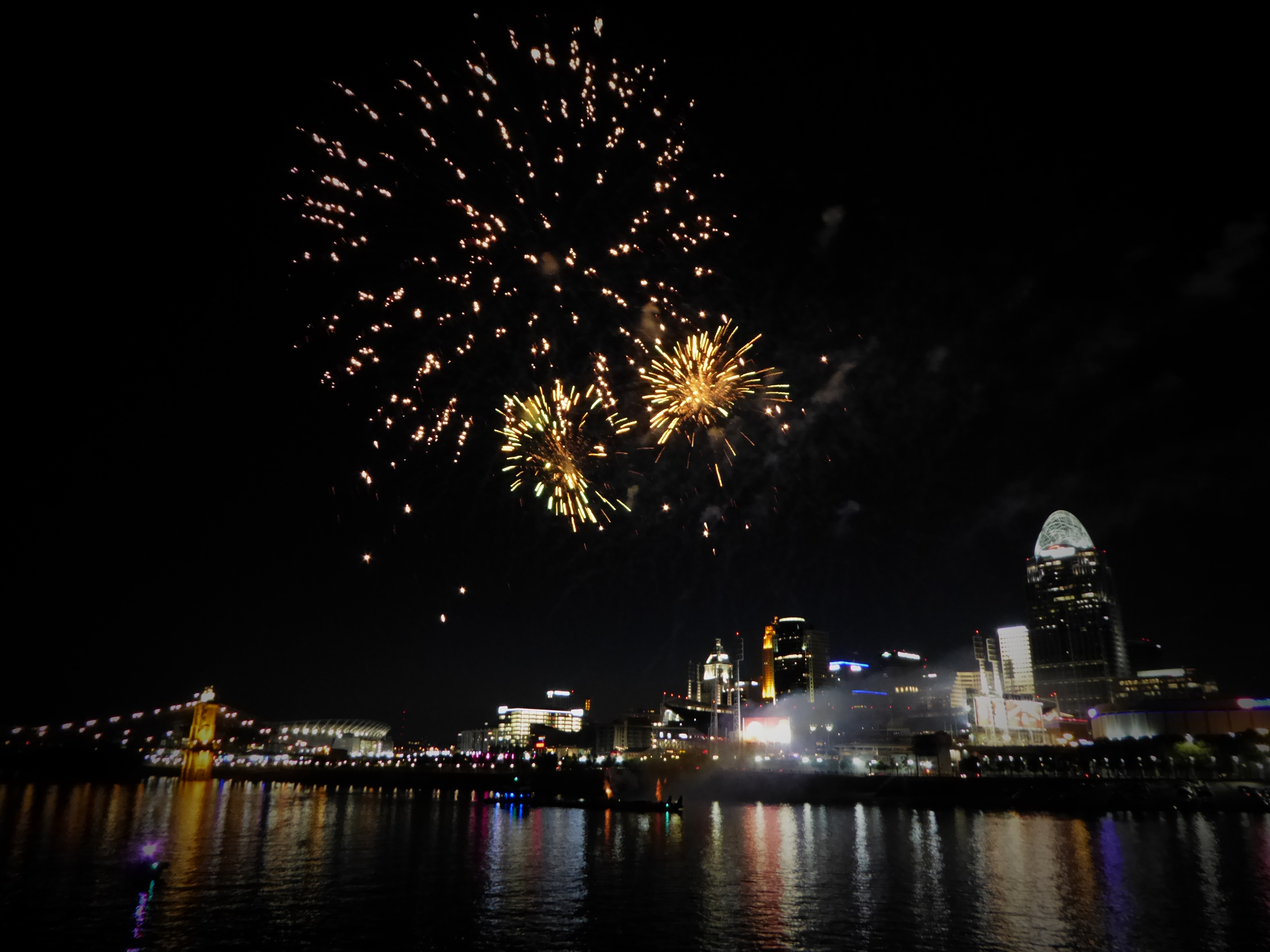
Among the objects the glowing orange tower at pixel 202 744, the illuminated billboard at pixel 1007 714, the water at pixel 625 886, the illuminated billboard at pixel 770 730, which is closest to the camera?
the water at pixel 625 886

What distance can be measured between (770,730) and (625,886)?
393 feet

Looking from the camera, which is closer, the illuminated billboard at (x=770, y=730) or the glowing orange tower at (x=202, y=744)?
the illuminated billboard at (x=770, y=730)

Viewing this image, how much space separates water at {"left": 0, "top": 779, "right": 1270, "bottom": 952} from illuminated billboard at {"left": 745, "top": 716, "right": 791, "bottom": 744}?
86.0 m

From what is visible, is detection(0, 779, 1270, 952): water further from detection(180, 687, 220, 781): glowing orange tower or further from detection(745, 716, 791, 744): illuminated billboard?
detection(180, 687, 220, 781): glowing orange tower

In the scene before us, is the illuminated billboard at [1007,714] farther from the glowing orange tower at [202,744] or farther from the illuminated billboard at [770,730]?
the glowing orange tower at [202,744]

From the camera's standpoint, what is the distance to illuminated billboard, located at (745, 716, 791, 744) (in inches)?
5650

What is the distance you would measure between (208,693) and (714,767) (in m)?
104

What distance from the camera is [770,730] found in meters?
145

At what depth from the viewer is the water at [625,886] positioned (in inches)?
916

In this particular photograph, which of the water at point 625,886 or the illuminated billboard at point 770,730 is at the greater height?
the illuminated billboard at point 770,730

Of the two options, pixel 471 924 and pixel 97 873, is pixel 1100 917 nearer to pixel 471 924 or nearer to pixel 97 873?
pixel 471 924

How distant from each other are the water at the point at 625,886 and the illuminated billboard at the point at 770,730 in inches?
3384

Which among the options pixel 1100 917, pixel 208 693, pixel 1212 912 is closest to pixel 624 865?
pixel 1100 917

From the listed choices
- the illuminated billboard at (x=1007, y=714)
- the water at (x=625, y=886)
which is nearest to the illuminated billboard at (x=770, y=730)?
the illuminated billboard at (x=1007, y=714)
